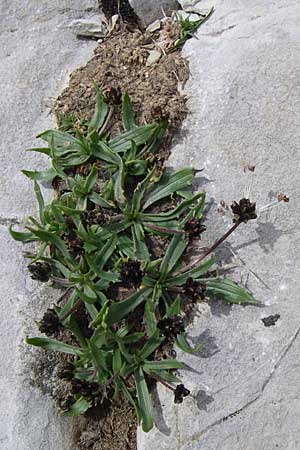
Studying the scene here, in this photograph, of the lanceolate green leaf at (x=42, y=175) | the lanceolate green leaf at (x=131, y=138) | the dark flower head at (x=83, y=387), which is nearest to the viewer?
the dark flower head at (x=83, y=387)

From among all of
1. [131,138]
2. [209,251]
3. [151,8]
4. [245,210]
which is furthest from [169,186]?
[151,8]

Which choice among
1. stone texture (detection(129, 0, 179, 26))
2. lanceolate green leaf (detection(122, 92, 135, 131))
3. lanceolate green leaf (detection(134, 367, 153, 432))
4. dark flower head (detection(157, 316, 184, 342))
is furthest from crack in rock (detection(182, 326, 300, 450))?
stone texture (detection(129, 0, 179, 26))

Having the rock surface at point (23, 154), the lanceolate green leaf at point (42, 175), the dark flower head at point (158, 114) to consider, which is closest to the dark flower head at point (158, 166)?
the dark flower head at point (158, 114)

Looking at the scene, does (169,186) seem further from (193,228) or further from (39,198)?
(39,198)

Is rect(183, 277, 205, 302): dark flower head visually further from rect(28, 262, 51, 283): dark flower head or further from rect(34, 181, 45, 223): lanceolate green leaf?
rect(34, 181, 45, 223): lanceolate green leaf

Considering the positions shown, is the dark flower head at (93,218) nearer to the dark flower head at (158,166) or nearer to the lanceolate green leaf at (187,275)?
the dark flower head at (158,166)

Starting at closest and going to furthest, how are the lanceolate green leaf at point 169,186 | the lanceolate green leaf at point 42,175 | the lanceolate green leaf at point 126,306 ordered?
the lanceolate green leaf at point 126,306 → the lanceolate green leaf at point 169,186 → the lanceolate green leaf at point 42,175

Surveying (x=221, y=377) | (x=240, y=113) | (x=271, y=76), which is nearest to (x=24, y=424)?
(x=221, y=377)
